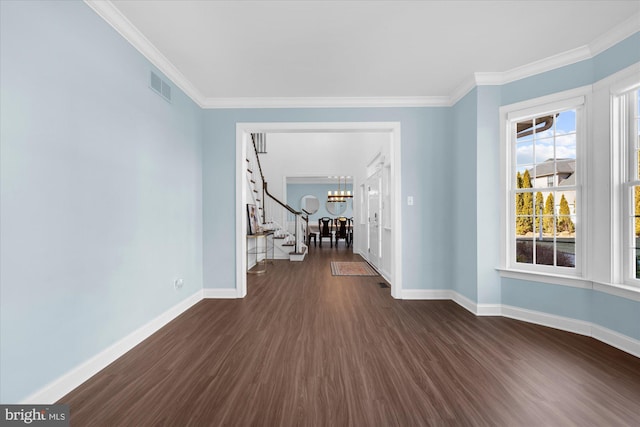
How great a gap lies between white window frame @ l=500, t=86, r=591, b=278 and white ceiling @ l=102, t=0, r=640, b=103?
1.43 ft

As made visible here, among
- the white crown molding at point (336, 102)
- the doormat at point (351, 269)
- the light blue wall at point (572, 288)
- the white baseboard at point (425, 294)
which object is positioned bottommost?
the doormat at point (351, 269)

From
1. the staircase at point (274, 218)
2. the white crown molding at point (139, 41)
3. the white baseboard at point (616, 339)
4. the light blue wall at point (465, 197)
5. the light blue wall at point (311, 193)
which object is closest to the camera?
the white crown molding at point (139, 41)

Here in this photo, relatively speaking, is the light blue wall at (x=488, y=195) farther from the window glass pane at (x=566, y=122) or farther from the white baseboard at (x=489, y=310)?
the window glass pane at (x=566, y=122)

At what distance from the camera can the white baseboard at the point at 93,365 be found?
1665mm

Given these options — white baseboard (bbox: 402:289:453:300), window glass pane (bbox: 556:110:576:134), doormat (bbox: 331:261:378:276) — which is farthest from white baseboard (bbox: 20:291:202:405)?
window glass pane (bbox: 556:110:576:134)

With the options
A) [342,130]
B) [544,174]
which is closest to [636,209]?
[544,174]

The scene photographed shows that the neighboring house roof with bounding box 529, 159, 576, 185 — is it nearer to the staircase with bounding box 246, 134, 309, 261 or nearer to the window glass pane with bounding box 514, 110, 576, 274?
the window glass pane with bounding box 514, 110, 576, 274

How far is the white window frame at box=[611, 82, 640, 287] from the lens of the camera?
2.42m

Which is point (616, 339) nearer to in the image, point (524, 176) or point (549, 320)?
point (549, 320)

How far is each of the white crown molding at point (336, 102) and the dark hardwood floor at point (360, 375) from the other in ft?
9.17

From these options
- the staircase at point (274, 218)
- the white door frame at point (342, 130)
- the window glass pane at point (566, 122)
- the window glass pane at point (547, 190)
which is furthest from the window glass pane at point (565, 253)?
the staircase at point (274, 218)

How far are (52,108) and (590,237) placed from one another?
4525 mm

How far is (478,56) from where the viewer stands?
288cm

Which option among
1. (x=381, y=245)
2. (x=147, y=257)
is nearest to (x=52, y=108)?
(x=147, y=257)
